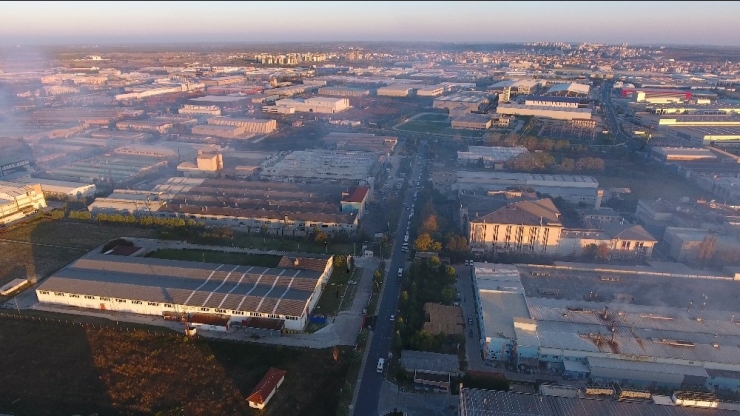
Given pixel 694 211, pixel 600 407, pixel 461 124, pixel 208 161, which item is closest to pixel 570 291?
pixel 600 407

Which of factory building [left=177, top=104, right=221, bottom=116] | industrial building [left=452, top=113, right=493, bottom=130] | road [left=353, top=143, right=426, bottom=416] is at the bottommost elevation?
road [left=353, top=143, right=426, bottom=416]

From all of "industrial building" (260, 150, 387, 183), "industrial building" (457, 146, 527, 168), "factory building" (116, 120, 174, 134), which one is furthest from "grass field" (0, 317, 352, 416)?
"factory building" (116, 120, 174, 134)

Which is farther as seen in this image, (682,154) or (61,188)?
(682,154)

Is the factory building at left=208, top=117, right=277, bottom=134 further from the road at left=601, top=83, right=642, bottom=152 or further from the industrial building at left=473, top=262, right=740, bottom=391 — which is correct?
the road at left=601, top=83, right=642, bottom=152

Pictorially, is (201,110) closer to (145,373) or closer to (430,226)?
(430,226)

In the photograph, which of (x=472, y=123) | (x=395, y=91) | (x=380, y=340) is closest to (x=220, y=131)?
(x=472, y=123)

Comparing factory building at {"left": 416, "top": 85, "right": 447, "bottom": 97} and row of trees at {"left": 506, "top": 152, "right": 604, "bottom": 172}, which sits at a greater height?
factory building at {"left": 416, "top": 85, "right": 447, "bottom": 97}
